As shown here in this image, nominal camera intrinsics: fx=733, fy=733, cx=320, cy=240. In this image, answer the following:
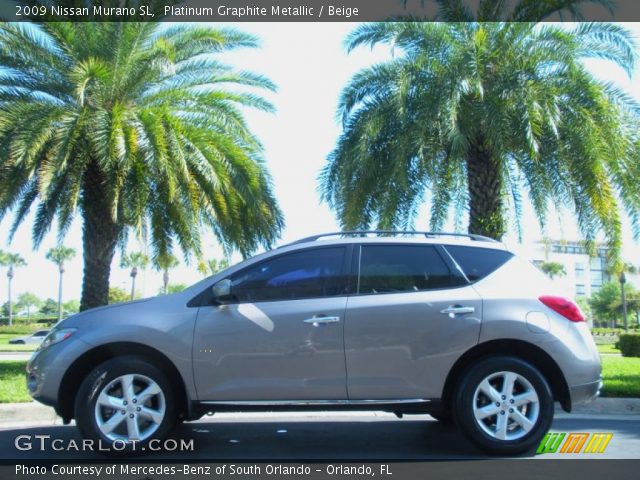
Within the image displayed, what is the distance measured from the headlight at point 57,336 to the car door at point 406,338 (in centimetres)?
232

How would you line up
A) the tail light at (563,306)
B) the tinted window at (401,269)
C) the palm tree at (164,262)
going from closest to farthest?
the tail light at (563,306)
the tinted window at (401,269)
the palm tree at (164,262)

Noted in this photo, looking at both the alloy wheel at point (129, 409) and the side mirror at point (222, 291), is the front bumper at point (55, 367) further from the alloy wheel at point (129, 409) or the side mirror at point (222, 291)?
the side mirror at point (222, 291)

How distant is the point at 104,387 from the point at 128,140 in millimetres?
8047

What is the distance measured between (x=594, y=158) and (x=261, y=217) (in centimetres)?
667

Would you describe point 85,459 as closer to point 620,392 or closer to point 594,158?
point 620,392

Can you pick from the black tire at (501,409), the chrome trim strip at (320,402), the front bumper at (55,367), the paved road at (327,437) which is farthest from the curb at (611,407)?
the front bumper at (55,367)

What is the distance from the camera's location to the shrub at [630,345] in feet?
72.5

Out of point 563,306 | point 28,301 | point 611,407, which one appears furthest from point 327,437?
point 28,301

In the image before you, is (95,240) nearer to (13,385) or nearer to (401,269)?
(13,385)

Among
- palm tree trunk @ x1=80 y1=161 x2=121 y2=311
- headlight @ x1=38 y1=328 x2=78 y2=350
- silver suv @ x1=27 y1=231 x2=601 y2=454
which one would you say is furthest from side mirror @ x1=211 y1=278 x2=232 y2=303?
palm tree trunk @ x1=80 y1=161 x2=121 y2=311

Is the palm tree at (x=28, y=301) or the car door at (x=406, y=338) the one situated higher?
the palm tree at (x=28, y=301)

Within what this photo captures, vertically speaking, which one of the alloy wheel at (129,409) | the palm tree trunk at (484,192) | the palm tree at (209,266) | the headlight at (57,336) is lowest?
the alloy wheel at (129,409)

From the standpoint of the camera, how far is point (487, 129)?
41.9ft

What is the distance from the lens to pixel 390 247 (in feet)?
21.1
